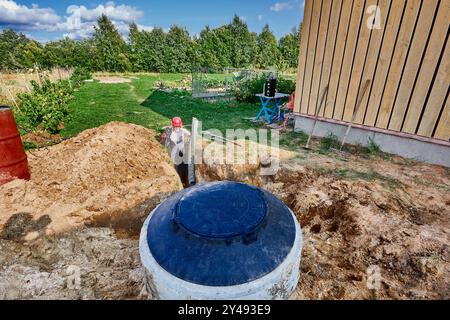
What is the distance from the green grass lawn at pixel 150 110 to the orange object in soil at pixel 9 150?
3.20m

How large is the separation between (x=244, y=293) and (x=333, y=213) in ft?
7.84

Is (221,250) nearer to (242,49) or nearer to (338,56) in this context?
(338,56)

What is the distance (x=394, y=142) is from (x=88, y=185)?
640 cm

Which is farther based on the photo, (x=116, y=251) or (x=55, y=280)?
(x=116, y=251)

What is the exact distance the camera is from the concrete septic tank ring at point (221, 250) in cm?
193

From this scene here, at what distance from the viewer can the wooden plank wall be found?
4570 mm

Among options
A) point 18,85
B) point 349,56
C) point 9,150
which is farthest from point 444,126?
point 18,85

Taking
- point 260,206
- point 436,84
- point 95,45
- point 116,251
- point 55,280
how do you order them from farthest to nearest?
1. point 95,45
2. point 436,84
3. point 116,251
4. point 55,280
5. point 260,206

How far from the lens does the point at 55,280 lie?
283 cm

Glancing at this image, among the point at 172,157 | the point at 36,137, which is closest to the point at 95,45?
the point at 36,137

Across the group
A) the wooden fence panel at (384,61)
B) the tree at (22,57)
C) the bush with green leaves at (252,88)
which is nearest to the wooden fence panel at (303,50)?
the wooden fence panel at (384,61)

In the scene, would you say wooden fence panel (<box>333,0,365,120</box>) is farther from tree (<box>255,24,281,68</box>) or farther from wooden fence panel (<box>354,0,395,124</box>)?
tree (<box>255,24,281,68</box>)

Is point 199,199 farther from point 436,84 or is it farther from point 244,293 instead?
point 436,84

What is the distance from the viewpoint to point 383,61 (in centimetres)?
513
